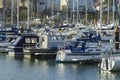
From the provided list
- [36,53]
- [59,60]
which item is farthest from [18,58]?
[59,60]

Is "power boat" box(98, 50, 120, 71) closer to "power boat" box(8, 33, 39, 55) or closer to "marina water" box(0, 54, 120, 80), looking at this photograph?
"marina water" box(0, 54, 120, 80)

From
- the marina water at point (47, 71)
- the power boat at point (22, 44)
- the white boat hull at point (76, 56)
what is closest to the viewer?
the marina water at point (47, 71)

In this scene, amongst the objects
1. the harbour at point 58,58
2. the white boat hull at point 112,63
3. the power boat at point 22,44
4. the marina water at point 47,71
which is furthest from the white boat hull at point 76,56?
the power boat at point 22,44

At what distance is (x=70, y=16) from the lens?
329 feet

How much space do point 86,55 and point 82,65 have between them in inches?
37.8

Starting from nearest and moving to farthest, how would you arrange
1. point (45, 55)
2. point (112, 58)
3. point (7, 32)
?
point (112, 58)
point (45, 55)
point (7, 32)

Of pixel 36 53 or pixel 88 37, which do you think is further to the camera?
pixel 88 37

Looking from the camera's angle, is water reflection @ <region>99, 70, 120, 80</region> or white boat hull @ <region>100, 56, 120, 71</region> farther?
white boat hull @ <region>100, 56, 120, 71</region>

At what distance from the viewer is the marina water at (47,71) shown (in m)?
37.6

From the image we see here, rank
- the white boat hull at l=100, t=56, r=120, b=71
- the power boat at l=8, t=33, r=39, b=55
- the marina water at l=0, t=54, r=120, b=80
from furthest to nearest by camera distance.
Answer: the power boat at l=8, t=33, r=39, b=55 < the white boat hull at l=100, t=56, r=120, b=71 < the marina water at l=0, t=54, r=120, b=80

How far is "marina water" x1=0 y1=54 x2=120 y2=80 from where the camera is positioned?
3762 cm

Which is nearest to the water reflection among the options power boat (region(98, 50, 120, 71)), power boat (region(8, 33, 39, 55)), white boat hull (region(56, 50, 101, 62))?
power boat (region(98, 50, 120, 71))

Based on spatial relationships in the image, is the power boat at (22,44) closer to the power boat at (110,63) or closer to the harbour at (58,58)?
the harbour at (58,58)

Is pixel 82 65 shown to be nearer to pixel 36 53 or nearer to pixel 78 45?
pixel 78 45
